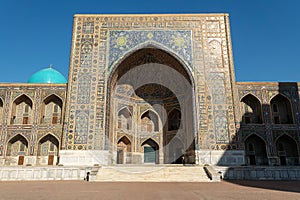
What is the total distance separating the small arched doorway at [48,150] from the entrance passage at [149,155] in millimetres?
6834

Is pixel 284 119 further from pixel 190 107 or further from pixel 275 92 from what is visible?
pixel 190 107

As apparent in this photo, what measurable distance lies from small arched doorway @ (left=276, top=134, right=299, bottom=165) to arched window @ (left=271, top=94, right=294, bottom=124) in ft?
4.27

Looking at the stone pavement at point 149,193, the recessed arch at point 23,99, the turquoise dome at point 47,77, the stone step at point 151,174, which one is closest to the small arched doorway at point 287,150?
the stone step at point 151,174

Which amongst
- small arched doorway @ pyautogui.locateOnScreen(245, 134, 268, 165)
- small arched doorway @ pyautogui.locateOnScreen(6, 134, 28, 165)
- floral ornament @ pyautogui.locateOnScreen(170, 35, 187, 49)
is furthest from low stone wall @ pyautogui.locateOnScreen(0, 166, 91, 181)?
small arched doorway @ pyautogui.locateOnScreen(245, 134, 268, 165)

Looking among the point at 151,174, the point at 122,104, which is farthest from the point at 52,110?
the point at 151,174

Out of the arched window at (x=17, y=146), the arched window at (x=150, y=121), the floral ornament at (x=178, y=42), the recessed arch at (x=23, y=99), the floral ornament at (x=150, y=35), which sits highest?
the floral ornament at (x=150, y=35)

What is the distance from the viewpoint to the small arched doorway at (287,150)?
57.8 feet

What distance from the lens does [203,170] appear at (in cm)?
1296

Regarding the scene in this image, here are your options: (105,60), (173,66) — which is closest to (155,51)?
(173,66)

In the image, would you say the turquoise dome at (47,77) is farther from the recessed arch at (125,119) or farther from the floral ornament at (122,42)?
the floral ornament at (122,42)

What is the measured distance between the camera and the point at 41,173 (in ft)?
40.2

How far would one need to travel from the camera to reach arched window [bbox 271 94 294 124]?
18406 millimetres

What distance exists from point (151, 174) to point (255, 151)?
31.1 ft

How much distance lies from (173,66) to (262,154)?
29.4 ft
